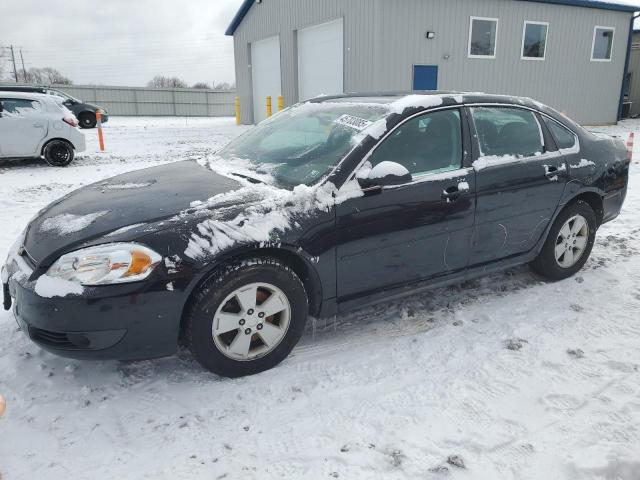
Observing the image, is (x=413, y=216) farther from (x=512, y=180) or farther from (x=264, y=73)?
(x=264, y=73)

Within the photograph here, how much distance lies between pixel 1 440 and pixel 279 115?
9.77 ft

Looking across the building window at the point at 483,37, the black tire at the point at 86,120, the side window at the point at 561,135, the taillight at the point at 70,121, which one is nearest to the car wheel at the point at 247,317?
the side window at the point at 561,135

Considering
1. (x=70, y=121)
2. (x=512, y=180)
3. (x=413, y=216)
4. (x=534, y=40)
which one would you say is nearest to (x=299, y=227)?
(x=413, y=216)

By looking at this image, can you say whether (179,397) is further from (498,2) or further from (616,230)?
(498,2)

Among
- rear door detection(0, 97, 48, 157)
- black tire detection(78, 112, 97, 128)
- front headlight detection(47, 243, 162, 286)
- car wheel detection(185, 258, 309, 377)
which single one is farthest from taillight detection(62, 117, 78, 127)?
black tire detection(78, 112, 97, 128)

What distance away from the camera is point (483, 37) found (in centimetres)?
1612

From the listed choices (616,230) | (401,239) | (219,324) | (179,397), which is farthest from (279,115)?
(616,230)

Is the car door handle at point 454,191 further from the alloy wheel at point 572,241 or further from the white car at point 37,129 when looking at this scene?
the white car at point 37,129

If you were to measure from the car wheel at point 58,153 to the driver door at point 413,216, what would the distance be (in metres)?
9.24

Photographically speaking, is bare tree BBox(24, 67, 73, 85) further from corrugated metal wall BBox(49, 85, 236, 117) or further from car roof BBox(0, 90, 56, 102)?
car roof BBox(0, 90, 56, 102)

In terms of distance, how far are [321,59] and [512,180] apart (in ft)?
46.2

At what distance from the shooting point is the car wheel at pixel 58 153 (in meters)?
10.4

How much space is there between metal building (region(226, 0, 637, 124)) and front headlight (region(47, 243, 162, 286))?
1211 centimetres

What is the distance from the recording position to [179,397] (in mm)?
2838
